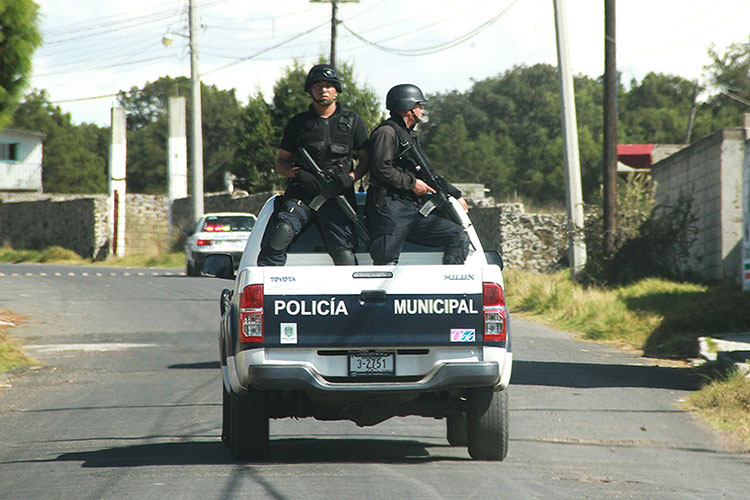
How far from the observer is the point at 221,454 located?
819 cm

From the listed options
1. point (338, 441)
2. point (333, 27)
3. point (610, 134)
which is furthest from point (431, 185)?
point (333, 27)

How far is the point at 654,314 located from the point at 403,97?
1214 centimetres

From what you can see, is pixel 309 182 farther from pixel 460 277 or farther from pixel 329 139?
pixel 460 277

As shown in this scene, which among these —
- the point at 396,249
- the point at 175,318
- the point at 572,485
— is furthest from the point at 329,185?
the point at 175,318

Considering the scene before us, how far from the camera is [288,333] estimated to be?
716cm

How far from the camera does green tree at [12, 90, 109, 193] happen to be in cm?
8725

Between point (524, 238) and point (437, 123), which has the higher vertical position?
point (437, 123)

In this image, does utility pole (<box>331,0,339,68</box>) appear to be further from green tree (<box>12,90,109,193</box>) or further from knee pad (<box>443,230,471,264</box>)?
green tree (<box>12,90,109,193</box>)

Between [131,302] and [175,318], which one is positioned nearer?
[175,318]

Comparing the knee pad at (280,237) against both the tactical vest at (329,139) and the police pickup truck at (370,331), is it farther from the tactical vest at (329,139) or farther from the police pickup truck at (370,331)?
the tactical vest at (329,139)

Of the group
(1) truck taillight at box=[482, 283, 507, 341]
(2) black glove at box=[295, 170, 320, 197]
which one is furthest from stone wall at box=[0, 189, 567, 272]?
(1) truck taillight at box=[482, 283, 507, 341]

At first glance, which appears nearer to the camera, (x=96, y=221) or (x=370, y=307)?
(x=370, y=307)

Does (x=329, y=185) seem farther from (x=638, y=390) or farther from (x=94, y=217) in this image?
(x=94, y=217)

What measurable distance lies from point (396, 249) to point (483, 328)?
3.23ft
